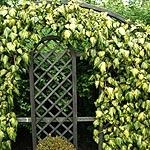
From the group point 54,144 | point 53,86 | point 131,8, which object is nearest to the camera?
point 54,144

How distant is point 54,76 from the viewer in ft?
10.7

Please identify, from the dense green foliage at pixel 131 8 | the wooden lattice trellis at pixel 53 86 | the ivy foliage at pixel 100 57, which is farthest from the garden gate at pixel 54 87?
the dense green foliage at pixel 131 8

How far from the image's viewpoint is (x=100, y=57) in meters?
3.11

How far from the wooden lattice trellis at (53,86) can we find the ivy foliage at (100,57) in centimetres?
14

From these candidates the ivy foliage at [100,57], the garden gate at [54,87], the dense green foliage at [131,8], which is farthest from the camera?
the dense green foliage at [131,8]

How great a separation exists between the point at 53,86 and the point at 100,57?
1.89ft

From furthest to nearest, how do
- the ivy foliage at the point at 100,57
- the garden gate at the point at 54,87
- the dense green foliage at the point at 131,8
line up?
the dense green foliage at the point at 131,8 → the garden gate at the point at 54,87 → the ivy foliage at the point at 100,57

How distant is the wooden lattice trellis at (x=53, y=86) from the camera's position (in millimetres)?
3242

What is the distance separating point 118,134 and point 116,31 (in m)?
0.97

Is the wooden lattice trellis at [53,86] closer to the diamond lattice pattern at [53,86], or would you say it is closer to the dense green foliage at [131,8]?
the diamond lattice pattern at [53,86]

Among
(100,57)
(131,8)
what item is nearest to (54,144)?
(100,57)

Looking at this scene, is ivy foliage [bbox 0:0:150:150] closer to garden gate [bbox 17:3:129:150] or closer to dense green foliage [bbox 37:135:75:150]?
garden gate [bbox 17:3:129:150]

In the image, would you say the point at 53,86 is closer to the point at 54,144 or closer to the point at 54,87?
the point at 54,87

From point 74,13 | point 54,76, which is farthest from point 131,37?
point 54,76
